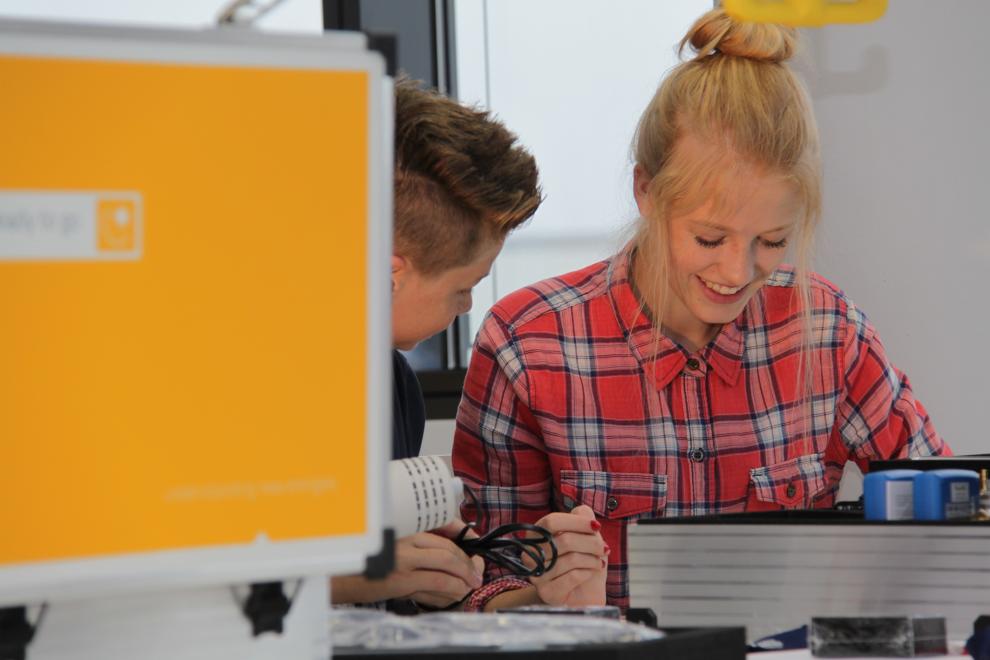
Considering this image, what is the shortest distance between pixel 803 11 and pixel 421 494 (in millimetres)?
463

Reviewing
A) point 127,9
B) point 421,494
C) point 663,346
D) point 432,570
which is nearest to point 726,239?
point 663,346

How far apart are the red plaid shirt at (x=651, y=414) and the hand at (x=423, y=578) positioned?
34cm

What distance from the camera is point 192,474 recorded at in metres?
0.51

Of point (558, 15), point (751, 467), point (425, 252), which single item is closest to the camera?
point (425, 252)

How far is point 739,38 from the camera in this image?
4.41 ft

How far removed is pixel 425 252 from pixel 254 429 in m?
0.70

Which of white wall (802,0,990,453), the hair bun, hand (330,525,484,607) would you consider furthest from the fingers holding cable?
white wall (802,0,990,453)

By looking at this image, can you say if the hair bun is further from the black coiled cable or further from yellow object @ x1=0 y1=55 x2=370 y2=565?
yellow object @ x1=0 y1=55 x2=370 y2=565

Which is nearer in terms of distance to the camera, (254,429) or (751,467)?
(254,429)

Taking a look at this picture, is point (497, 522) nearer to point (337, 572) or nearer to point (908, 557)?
point (908, 557)

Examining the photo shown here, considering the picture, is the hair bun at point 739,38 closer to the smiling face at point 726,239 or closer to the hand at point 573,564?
the smiling face at point 726,239

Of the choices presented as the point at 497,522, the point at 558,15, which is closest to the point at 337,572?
the point at 497,522

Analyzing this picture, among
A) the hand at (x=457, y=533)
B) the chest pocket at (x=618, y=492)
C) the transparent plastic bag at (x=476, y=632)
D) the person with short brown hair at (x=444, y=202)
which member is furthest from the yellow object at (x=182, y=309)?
the chest pocket at (x=618, y=492)

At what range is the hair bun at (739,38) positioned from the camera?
134 cm
